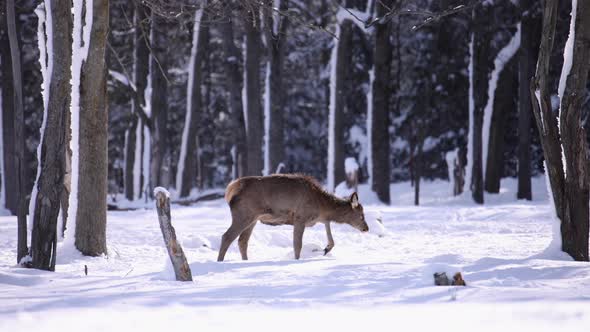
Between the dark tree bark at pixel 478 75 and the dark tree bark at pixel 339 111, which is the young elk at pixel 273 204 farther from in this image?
the dark tree bark at pixel 478 75

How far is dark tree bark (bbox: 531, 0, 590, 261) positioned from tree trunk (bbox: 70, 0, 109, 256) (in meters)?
6.69

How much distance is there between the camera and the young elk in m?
11.6

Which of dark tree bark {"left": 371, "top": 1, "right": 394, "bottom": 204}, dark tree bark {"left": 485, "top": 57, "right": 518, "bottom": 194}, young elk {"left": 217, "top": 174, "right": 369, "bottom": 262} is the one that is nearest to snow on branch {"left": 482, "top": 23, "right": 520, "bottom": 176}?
dark tree bark {"left": 485, "top": 57, "right": 518, "bottom": 194}

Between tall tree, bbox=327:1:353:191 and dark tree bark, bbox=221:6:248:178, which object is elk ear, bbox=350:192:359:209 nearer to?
tall tree, bbox=327:1:353:191

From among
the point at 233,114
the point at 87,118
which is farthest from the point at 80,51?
the point at 233,114

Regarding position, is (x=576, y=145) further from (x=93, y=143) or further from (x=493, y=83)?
(x=493, y=83)

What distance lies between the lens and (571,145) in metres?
10.4

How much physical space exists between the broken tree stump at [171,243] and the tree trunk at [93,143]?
418cm

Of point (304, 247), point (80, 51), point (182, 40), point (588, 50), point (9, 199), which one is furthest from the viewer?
point (182, 40)

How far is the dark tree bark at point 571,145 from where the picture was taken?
10461 mm

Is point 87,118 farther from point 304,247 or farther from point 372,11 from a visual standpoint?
point 372,11

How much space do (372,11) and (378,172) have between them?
18.9 feet

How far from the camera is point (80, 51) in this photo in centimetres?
1146

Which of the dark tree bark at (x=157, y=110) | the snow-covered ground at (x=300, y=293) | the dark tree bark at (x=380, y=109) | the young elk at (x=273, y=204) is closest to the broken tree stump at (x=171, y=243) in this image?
the snow-covered ground at (x=300, y=293)
